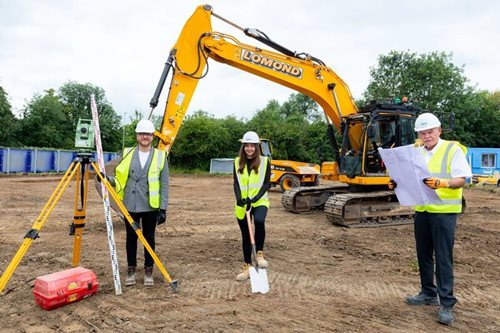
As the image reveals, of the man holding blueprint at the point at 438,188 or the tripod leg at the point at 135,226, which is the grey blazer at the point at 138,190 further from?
the man holding blueprint at the point at 438,188

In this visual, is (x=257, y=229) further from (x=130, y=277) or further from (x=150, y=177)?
(x=130, y=277)

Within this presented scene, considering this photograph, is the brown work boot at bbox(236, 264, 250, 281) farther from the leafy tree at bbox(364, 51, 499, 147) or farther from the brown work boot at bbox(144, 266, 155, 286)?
the leafy tree at bbox(364, 51, 499, 147)

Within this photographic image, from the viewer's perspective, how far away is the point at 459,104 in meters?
33.9

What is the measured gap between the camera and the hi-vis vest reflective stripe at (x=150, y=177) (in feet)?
14.6


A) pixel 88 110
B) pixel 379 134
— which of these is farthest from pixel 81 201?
pixel 88 110

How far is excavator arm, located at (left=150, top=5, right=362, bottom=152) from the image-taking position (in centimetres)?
787

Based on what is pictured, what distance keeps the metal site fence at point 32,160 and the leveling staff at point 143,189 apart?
756 inches

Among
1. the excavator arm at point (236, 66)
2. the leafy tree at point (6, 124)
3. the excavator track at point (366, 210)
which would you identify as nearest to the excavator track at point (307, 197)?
the excavator track at point (366, 210)

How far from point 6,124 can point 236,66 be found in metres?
31.6

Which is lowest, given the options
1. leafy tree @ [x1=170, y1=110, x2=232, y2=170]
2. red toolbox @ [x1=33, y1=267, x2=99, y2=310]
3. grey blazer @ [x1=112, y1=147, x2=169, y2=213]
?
red toolbox @ [x1=33, y1=267, x2=99, y2=310]

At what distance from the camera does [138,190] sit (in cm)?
445

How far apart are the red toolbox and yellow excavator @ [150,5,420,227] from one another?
3852mm

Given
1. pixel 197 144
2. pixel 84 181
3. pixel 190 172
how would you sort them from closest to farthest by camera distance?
pixel 84 181, pixel 190 172, pixel 197 144

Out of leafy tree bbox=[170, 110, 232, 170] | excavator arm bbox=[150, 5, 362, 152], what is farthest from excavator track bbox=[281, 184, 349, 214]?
leafy tree bbox=[170, 110, 232, 170]
